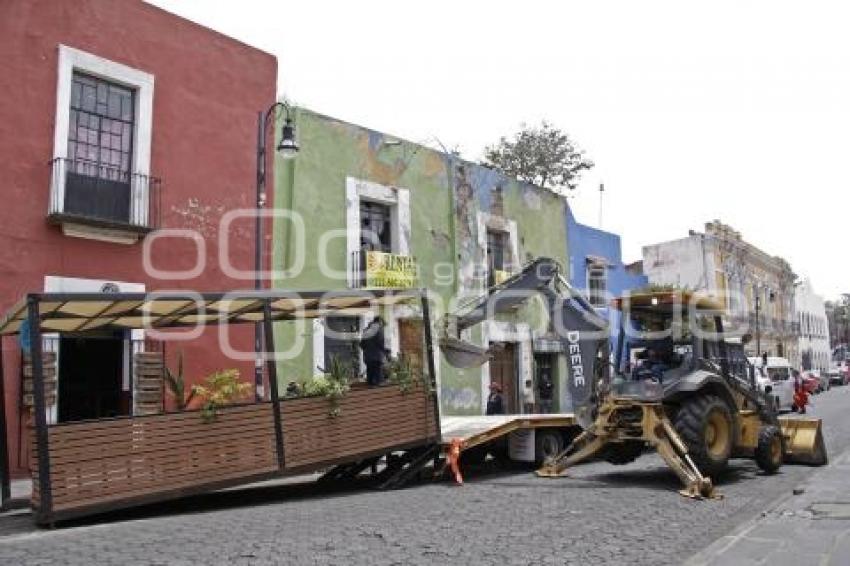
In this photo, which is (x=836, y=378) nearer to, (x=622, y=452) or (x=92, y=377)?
(x=622, y=452)

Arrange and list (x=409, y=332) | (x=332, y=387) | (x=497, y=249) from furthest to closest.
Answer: (x=497, y=249) → (x=409, y=332) → (x=332, y=387)

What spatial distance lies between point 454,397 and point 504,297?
706 cm

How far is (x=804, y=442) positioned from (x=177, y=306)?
10.2 metres

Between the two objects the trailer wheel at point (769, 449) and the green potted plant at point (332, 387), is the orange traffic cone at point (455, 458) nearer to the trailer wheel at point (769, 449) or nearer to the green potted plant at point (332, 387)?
the green potted plant at point (332, 387)

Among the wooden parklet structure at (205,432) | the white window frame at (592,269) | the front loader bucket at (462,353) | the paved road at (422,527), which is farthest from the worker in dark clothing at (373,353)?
the white window frame at (592,269)

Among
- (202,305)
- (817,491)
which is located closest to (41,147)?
(202,305)

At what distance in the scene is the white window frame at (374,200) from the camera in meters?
18.0

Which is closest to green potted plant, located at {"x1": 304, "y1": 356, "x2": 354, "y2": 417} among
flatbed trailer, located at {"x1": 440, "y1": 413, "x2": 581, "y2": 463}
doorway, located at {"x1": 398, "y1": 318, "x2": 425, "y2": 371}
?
flatbed trailer, located at {"x1": 440, "y1": 413, "x2": 581, "y2": 463}

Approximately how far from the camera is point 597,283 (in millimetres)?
27312

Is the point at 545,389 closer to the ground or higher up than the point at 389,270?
closer to the ground

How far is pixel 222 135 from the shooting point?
15914 mm

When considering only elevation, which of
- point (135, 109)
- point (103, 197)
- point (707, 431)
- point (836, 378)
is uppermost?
point (135, 109)

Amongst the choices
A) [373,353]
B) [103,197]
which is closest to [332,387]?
[373,353]

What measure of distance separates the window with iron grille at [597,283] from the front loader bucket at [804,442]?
1353 centimetres
